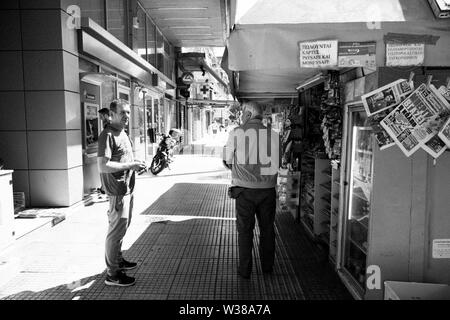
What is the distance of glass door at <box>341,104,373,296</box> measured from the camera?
131 inches

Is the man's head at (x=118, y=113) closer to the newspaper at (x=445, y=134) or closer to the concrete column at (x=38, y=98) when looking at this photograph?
the newspaper at (x=445, y=134)

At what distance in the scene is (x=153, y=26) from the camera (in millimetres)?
13695

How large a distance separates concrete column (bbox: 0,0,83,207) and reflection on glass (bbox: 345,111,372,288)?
4852mm

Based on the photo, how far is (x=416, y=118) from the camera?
2727 mm

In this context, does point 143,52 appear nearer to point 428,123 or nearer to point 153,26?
point 153,26

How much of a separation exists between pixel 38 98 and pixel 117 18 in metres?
4.24

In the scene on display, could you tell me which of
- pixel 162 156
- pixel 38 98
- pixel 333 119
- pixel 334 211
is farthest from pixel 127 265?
pixel 162 156

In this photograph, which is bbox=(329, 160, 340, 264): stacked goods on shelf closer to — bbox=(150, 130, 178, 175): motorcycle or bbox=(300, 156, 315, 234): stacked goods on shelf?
bbox=(300, 156, 315, 234): stacked goods on shelf

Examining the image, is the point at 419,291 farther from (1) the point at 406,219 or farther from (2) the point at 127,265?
(2) the point at 127,265

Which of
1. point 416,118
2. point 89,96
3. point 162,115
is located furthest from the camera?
point 162,115

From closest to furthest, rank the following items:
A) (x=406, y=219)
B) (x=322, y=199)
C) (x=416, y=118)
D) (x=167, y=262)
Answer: (x=416, y=118)
(x=406, y=219)
(x=167, y=262)
(x=322, y=199)
